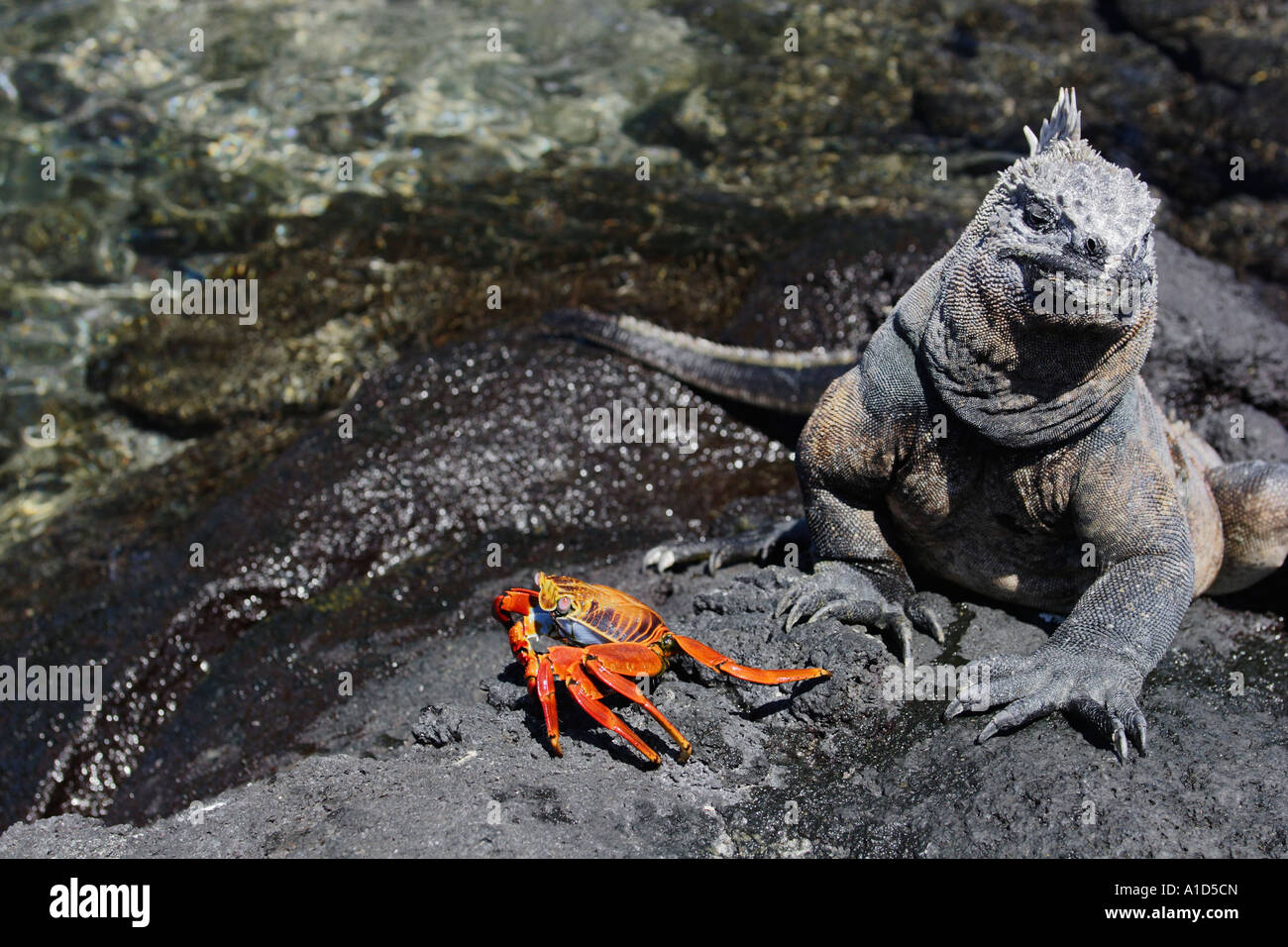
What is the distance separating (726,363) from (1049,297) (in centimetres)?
278

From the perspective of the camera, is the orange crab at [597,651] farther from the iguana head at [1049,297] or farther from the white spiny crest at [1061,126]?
the white spiny crest at [1061,126]

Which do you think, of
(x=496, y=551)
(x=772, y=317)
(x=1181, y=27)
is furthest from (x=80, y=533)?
(x=1181, y=27)

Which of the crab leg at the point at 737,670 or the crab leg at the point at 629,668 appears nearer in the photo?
the crab leg at the point at 629,668

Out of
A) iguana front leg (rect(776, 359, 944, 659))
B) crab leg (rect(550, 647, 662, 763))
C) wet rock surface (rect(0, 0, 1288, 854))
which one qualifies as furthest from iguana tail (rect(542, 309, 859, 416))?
→ crab leg (rect(550, 647, 662, 763))

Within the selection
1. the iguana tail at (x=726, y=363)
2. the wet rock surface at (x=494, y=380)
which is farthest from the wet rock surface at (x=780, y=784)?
the iguana tail at (x=726, y=363)

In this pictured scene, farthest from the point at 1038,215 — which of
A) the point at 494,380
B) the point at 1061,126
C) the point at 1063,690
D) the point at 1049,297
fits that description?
the point at 494,380

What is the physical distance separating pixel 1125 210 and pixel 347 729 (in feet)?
10.2

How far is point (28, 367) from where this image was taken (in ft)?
24.6

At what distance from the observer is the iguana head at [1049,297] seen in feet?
9.51

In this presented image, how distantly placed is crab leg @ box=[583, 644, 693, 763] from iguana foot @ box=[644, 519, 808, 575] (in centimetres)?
114

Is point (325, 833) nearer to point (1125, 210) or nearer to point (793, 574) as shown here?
point (793, 574)

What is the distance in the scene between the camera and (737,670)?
3162mm

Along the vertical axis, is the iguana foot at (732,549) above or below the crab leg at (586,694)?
below

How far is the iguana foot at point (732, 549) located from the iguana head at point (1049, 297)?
3.72 feet
